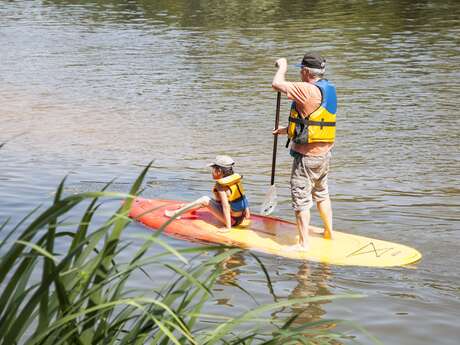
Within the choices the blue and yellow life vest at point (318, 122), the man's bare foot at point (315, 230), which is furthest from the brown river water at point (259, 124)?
the blue and yellow life vest at point (318, 122)

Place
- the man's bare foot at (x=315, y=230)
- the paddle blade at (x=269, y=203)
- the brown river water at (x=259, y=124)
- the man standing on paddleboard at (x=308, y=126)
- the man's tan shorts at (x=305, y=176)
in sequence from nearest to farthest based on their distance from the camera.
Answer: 1. the brown river water at (x=259, y=124)
2. the man standing on paddleboard at (x=308, y=126)
3. the man's tan shorts at (x=305, y=176)
4. the man's bare foot at (x=315, y=230)
5. the paddle blade at (x=269, y=203)

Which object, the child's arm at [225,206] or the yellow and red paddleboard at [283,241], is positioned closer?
the yellow and red paddleboard at [283,241]

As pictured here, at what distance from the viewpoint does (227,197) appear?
8.27 metres

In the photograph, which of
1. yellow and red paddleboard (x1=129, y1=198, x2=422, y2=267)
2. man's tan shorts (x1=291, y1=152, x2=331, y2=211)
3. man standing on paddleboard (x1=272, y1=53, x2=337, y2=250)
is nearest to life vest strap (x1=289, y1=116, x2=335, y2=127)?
man standing on paddleboard (x1=272, y1=53, x2=337, y2=250)

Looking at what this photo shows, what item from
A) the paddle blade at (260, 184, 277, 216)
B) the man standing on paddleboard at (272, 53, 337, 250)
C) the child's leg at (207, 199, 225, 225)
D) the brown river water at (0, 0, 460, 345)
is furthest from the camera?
the paddle blade at (260, 184, 277, 216)

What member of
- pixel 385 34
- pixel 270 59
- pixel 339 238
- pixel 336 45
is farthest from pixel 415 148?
pixel 385 34

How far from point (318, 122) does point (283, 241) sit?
1.16m

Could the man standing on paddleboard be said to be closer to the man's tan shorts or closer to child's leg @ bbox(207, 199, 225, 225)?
the man's tan shorts

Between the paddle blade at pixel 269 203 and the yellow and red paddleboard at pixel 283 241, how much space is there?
0.46 feet

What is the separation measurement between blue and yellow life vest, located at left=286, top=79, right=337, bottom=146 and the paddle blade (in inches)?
42.9

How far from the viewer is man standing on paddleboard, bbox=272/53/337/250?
749 cm

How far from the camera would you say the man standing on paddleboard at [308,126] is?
749 cm

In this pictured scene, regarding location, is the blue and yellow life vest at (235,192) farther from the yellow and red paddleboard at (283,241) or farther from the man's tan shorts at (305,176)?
the man's tan shorts at (305,176)

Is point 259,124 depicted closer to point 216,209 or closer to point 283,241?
point 216,209
